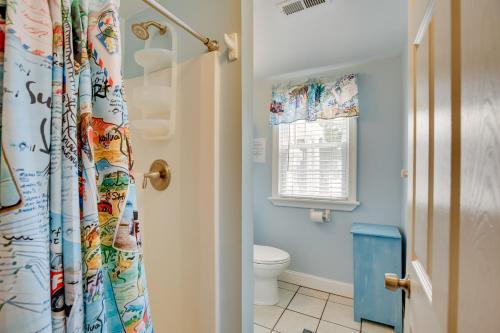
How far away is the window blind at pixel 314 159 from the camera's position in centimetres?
242

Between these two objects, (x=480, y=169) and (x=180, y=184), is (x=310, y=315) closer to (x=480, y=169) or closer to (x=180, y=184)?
(x=180, y=184)

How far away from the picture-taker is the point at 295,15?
1606 mm

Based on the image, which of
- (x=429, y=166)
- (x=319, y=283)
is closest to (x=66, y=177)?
(x=429, y=166)

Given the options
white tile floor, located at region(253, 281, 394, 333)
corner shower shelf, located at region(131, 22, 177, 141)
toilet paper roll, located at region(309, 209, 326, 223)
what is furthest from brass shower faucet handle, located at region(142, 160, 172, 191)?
toilet paper roll, located at region(309, 209, 326, 223)

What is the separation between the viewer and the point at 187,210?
1074 millimetres

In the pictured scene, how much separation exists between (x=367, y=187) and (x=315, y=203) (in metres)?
0.53

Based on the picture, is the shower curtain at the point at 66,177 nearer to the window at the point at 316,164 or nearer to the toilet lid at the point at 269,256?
the toilet lid at the point at 269,256

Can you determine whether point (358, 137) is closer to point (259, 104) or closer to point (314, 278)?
point (259, 104)

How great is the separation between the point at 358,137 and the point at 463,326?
217 cm

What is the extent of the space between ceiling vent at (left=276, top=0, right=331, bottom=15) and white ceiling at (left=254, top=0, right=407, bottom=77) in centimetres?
4

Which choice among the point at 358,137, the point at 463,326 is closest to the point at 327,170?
the point at 358,137

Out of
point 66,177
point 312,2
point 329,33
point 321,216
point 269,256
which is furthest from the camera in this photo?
point 321,216

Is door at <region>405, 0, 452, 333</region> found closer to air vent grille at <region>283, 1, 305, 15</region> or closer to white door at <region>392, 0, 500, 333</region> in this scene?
white door at <region>392, 0, 500, 333</region>

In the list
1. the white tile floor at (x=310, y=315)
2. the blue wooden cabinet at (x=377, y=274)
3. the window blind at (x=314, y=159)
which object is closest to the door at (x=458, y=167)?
the blue wooden cabinet at (x=377, y=274)
